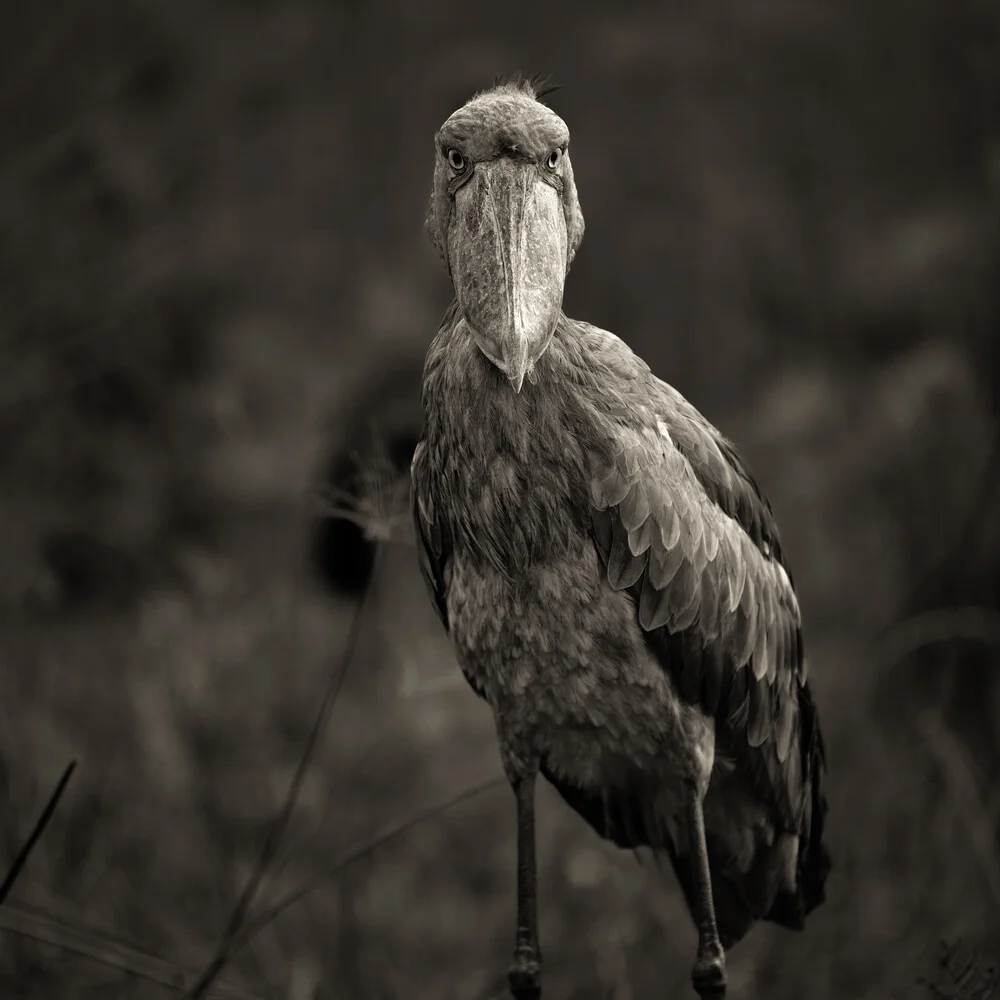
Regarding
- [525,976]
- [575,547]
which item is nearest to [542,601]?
[575,547]

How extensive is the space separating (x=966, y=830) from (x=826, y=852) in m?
1.56

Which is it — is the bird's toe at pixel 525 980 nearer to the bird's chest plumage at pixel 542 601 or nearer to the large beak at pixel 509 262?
the bird's chest plumage at pixel 542 601

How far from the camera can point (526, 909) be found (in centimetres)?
226

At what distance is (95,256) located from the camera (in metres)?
4.94

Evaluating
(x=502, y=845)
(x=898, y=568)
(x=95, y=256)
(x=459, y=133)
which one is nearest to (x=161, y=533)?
(x=95, y=256)

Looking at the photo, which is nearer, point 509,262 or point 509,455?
point 509,262

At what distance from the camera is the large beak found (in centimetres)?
181

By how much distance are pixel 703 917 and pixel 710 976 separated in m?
0.09

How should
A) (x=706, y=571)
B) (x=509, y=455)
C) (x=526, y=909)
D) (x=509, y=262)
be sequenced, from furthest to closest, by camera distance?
(x=526, y=909) → (x=706, y=571) → (x=509, y=455) → (x=509, y=262)

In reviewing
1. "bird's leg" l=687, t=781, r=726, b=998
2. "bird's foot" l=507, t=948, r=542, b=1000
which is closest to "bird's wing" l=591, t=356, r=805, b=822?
"bird's leg" l=687, t=781, r=726, b=998

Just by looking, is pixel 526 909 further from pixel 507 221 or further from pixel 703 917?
pixel 507 221

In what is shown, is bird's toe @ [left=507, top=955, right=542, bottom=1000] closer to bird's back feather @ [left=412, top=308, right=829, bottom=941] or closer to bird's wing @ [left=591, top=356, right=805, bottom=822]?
bird's back feather @ [left=412, top=308, right=829, bottom=941]

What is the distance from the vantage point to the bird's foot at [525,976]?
222cm

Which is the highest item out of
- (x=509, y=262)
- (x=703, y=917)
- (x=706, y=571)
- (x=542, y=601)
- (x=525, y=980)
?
(x=509, y=262)
